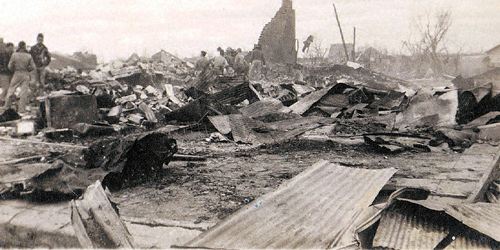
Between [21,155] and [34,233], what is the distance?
A: 2804 mm

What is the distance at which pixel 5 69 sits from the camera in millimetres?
10477

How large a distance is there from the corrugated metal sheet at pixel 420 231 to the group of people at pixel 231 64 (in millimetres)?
12220

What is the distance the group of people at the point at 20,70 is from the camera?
9922 mm

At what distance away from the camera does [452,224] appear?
225 cm

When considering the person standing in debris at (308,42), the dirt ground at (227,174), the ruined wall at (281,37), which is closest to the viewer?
the dirt ground at (227,174)

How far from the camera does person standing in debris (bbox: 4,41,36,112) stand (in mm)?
9898

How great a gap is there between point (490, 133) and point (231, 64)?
1500 centimetres

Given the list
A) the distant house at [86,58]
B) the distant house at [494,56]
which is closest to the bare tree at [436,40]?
the distant house at [494,56]

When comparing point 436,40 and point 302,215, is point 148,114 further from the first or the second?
point 436,40

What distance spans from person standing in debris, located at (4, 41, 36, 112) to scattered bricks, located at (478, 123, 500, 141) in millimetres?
9707

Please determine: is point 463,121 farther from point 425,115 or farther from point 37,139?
point 37,139

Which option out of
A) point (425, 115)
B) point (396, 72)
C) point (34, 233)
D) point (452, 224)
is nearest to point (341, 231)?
point (452, 224)

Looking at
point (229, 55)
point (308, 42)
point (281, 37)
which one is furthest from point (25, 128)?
point (308, 42)

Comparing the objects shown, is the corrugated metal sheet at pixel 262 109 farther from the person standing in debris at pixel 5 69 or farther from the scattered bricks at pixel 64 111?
the person standing in debris at pixel 5 69
